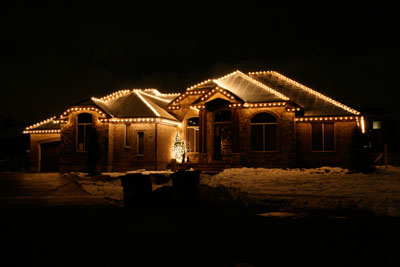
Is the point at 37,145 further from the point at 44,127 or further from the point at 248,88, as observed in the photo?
the point at 248,88

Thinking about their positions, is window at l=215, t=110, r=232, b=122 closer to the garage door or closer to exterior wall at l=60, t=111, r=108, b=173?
exterior wall at l=60, t=111, r=108, b=173

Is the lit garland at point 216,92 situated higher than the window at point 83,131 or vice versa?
the lit garland at point 216,92

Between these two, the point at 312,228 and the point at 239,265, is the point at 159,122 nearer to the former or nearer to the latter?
the point at 312,228

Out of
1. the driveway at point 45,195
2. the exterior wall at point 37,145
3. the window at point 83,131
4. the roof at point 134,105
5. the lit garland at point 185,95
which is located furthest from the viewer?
the exterior wall at point 37,145

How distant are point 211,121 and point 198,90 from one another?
8.93 feet

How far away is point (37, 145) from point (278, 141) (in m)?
17.8

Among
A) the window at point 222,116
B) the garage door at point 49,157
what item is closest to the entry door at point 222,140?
the window at point 222,116

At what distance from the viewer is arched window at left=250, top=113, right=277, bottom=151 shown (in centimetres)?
2398

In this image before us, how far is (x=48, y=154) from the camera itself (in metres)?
30.1

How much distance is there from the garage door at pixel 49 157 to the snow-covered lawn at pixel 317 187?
445 inches

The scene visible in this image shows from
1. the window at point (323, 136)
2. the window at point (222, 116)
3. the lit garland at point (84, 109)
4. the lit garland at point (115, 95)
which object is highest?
the lit garland at point (115, 95)

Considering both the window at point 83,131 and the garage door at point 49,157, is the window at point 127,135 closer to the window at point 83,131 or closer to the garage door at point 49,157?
the window at point 83,131

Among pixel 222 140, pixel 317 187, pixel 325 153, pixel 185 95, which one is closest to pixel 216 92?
pixel 185 95

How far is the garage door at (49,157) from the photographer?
98.3 ft
